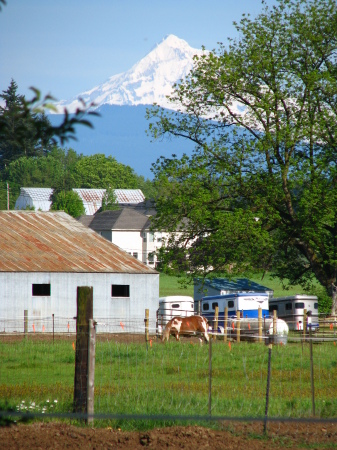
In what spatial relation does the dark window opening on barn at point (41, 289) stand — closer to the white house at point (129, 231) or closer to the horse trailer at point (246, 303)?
the horse trailer at point (246, 303)

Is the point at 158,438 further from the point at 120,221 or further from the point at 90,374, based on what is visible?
the point at 120,221

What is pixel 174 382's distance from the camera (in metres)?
17.3

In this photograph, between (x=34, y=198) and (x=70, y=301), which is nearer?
(x=70, y=301)

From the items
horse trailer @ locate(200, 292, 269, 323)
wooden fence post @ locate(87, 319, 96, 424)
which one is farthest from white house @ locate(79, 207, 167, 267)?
wooden fence post @ locate(87, 319, 96, 424)

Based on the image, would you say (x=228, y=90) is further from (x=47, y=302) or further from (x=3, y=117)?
(x=3, y=117)

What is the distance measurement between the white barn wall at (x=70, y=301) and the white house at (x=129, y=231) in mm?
64268

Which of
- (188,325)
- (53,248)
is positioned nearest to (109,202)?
(53,248)

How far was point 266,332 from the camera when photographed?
32.6 meters

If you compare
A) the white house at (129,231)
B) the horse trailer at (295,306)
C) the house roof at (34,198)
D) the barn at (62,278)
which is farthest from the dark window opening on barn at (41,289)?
the house roof at (34,198)

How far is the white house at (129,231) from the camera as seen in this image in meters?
103

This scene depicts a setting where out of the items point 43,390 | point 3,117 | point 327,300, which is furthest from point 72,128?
point 327,300

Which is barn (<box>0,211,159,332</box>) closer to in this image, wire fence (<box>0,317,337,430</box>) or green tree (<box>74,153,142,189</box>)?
wire fence (<box>0,317,337,430</box>)

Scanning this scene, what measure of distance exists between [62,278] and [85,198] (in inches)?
4074

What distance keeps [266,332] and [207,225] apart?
25.4 ft
